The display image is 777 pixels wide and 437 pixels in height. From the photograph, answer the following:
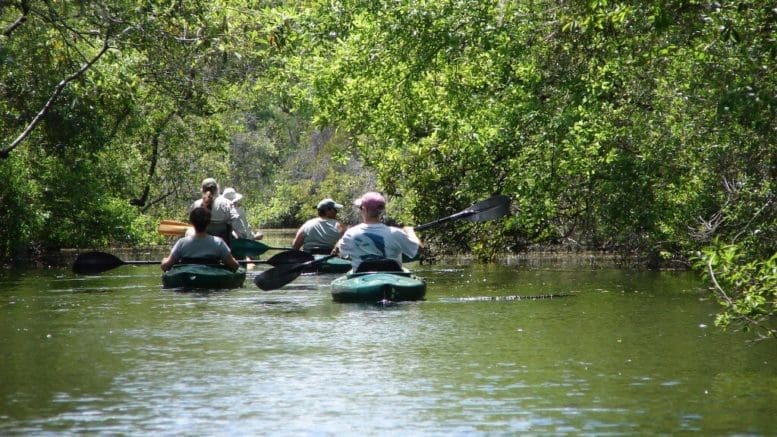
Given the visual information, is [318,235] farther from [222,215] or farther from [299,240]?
[222,215]

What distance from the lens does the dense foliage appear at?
60.1 feet

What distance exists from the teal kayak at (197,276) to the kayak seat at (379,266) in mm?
2998

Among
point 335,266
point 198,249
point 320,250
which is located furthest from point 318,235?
point 198,249

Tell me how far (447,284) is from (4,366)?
11638 mm

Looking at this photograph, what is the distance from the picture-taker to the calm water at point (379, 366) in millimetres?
8602

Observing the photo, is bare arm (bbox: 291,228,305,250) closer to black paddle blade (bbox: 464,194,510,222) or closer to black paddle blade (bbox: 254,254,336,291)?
black paddle blade (bbox: 464,194,510,222)

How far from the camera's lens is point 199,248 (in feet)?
64.8

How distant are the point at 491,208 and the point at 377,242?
448cm

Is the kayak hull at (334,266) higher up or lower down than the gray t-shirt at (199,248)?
lower down

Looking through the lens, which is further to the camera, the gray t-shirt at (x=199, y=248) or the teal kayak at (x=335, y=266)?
the teal kayak at (x=335, y=266)

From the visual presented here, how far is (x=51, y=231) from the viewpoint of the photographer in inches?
1339

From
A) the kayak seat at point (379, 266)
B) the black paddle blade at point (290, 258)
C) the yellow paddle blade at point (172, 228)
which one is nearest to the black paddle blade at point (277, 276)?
the black paddle blade at point (290, 258)

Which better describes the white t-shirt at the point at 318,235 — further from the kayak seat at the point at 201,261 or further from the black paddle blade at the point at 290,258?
the kayak seat at the point at 201,261

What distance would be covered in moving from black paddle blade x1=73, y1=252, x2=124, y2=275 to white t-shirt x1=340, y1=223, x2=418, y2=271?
6.31 meters
